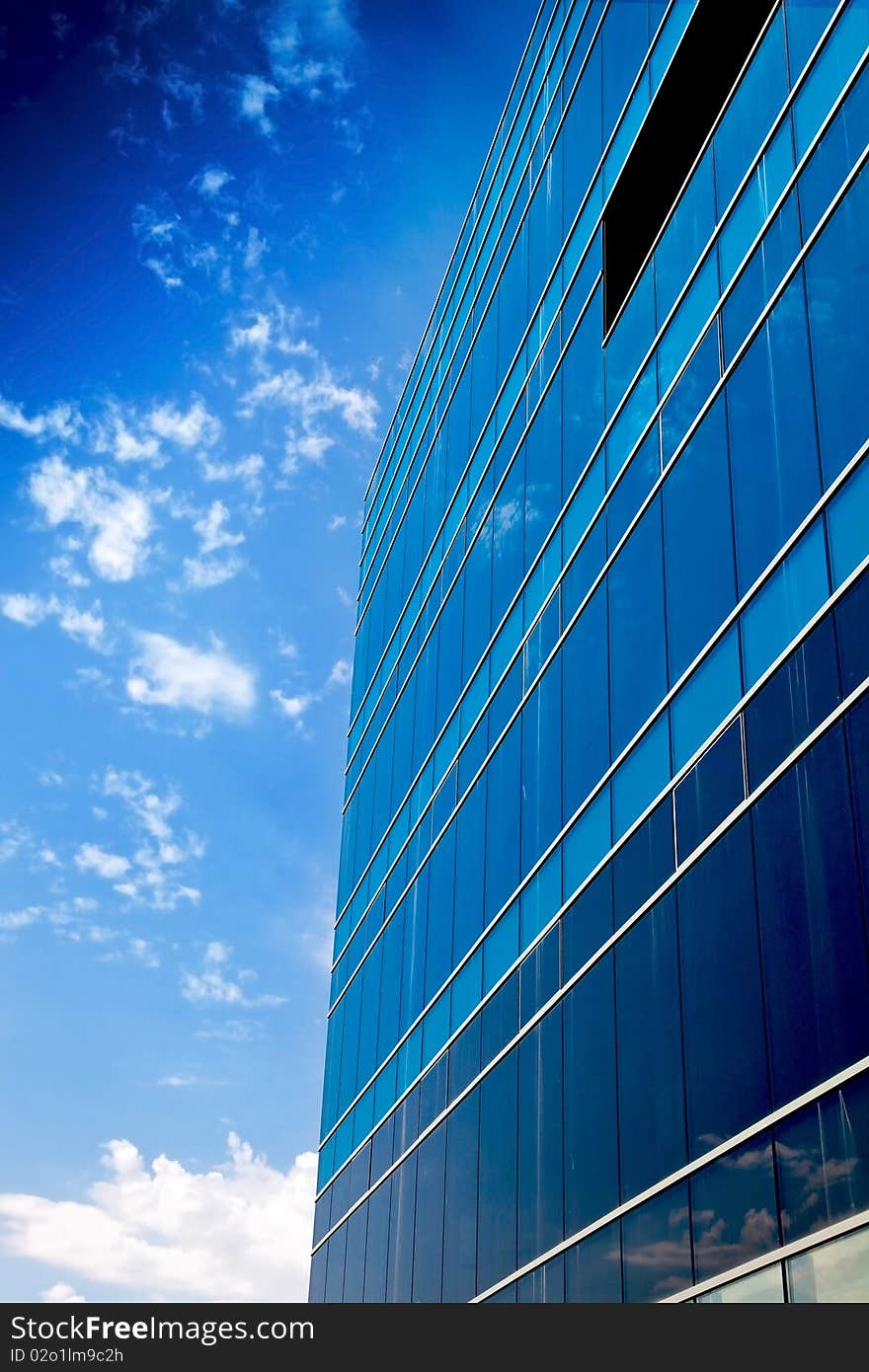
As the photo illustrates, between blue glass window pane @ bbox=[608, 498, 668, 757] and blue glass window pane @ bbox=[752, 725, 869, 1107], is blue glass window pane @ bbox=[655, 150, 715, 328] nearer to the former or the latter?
blue glass window pane @ bbox=[608, 498, 668, 757]

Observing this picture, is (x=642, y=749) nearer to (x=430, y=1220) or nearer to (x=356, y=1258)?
(x=430, y=1220)

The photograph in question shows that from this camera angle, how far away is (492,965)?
83.8ft

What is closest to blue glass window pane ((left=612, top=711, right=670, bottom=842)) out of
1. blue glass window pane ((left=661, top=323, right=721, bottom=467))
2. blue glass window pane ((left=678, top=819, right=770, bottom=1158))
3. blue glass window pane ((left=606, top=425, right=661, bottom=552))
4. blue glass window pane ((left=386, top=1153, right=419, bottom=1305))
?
blue glass window pane ((left=678, top=819, right=770, bottom=1158))

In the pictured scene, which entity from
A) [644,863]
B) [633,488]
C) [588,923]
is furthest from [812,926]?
[633,488]

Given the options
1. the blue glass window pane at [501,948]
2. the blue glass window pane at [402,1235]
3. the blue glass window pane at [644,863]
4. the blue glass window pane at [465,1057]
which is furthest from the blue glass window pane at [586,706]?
the blue glass window pane at [402,1235]

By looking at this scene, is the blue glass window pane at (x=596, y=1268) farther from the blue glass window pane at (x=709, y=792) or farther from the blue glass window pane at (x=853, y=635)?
the blue glass window pane at (x=853, y=635)

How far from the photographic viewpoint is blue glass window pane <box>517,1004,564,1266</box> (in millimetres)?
20016

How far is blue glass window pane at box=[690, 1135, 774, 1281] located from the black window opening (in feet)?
52.9

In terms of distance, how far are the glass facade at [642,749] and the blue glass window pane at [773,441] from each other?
0.07 meters

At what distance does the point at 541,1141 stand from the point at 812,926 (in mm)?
8522

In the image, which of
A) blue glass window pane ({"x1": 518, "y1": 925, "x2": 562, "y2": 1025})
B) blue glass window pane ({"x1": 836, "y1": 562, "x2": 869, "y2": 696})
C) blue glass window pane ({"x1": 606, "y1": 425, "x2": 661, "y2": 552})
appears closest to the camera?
blue glass window pane ({"x1": 836, "y1": 562, "x2": 869, "y2": 696})

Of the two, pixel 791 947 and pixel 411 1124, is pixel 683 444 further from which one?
pixel 411 1124

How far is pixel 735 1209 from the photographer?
48.6 feet
